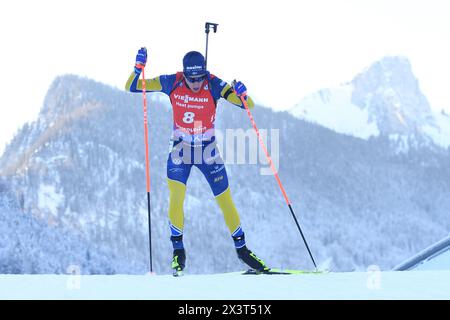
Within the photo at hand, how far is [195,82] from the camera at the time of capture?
7297 millimetres

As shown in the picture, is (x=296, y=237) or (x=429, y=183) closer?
(x=296, y=237)

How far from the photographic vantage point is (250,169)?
15938 centimetres

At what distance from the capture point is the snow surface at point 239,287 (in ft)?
14.9

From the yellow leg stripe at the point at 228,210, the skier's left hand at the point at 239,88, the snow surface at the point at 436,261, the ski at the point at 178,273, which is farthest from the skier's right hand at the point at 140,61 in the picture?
the snow surface at the point at 436,261

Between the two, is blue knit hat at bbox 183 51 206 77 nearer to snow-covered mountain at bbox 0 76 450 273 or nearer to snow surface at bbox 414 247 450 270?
snow surface at bbox 414 247 450 270

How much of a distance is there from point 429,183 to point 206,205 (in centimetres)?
7594

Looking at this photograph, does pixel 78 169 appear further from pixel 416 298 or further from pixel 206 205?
pixel 416 298

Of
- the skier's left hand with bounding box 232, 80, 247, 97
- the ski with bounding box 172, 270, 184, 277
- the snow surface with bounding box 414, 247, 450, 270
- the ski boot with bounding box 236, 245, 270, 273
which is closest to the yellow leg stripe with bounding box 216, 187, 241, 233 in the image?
the ski boot with bounding box 236, 245, 270, 273

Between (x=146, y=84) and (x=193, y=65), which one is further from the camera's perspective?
(x=146, y=84)

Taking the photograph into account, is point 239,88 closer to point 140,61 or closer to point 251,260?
point 140,61

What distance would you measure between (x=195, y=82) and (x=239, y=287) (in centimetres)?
294

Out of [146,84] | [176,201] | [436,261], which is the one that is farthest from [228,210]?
[436,261]

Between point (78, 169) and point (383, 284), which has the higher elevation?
point (78, 169)
